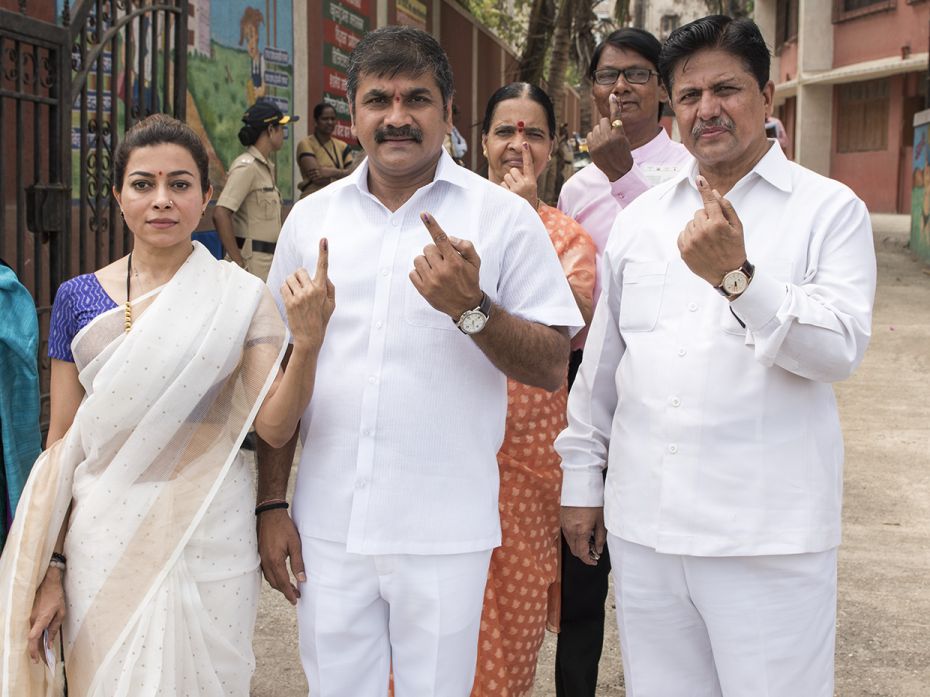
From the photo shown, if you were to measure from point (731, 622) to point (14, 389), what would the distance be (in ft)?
5.79

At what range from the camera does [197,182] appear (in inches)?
95.0

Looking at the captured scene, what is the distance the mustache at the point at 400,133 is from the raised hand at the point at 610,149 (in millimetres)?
959

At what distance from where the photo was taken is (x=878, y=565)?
15.3 feet

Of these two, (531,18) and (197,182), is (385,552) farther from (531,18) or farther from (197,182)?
(531,18)

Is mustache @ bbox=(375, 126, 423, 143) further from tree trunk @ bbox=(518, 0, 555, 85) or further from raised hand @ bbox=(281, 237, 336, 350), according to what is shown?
tree trunk @ bbox=(518, 0, 555, 85)

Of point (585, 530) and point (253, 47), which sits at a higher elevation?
point (253, 47)

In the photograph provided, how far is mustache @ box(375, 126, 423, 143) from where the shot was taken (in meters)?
2.28

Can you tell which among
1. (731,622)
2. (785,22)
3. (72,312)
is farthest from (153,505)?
(785,22)

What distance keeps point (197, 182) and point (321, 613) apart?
3.24ft

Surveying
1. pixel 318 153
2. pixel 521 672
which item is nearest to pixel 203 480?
pixel 521 672

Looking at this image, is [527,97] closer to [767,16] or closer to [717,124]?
[717,124]

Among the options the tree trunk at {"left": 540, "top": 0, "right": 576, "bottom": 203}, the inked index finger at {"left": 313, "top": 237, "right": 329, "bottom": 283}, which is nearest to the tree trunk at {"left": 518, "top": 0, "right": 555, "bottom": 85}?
the tree trunk at {"left": 540, "top": 0, "right": 576, "bottom": 203}

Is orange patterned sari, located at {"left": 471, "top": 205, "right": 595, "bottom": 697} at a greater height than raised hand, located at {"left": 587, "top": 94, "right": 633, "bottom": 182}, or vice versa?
raised hand, located at {"left": 587, "top": 94, "right": 633, "bottom": 182}

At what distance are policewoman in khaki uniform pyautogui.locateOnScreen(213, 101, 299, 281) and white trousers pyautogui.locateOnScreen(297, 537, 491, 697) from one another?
Result: 472 centimetres
